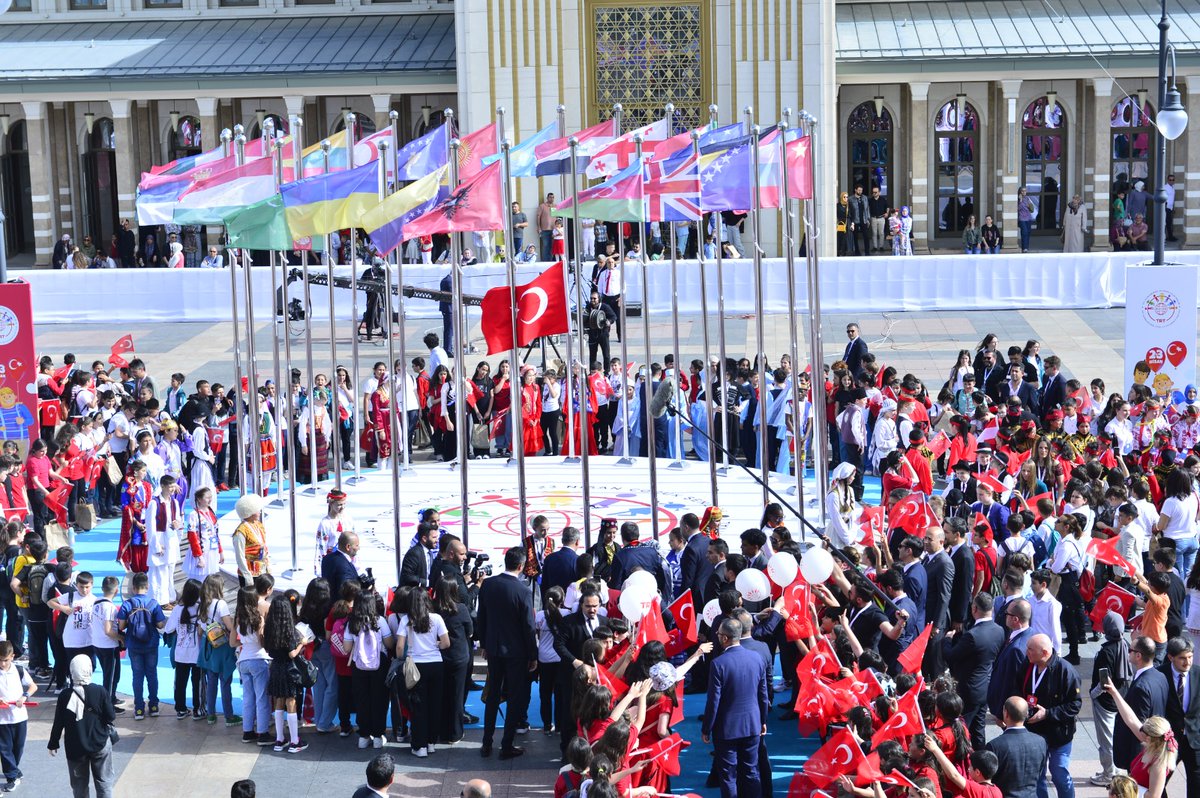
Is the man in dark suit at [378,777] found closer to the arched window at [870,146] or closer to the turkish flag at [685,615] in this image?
the turkish flag at [685,615]

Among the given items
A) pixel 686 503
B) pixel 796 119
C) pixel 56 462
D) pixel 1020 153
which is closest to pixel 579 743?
pixel 686 503

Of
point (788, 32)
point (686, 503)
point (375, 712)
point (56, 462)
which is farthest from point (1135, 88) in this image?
point (375, 712)

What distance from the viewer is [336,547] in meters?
14.5

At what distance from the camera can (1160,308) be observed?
21125mm

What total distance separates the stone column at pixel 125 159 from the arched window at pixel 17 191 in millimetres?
3718

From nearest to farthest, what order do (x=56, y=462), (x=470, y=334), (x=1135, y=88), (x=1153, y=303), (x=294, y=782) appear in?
(x=294, y=782), (x=56, y=462), (x=1153, y=303), (x=470, y=334), (x=1135, y=88)

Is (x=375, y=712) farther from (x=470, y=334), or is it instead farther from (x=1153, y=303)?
(x=470, y=334)

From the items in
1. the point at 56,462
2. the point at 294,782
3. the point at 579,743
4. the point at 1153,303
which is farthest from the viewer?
the point at 1153,303

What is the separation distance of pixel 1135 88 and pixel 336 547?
1215 inches

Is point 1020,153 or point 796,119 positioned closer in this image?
point 796,119

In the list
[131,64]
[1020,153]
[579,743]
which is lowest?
[579,743]

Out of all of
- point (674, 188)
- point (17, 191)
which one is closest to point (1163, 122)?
point (674, 188)

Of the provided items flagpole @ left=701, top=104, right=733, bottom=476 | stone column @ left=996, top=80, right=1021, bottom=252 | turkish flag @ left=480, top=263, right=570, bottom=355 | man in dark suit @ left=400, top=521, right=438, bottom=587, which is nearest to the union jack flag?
flagpole @ left=701, top=104, right=733, bottom=476

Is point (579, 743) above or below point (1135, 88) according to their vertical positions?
below
